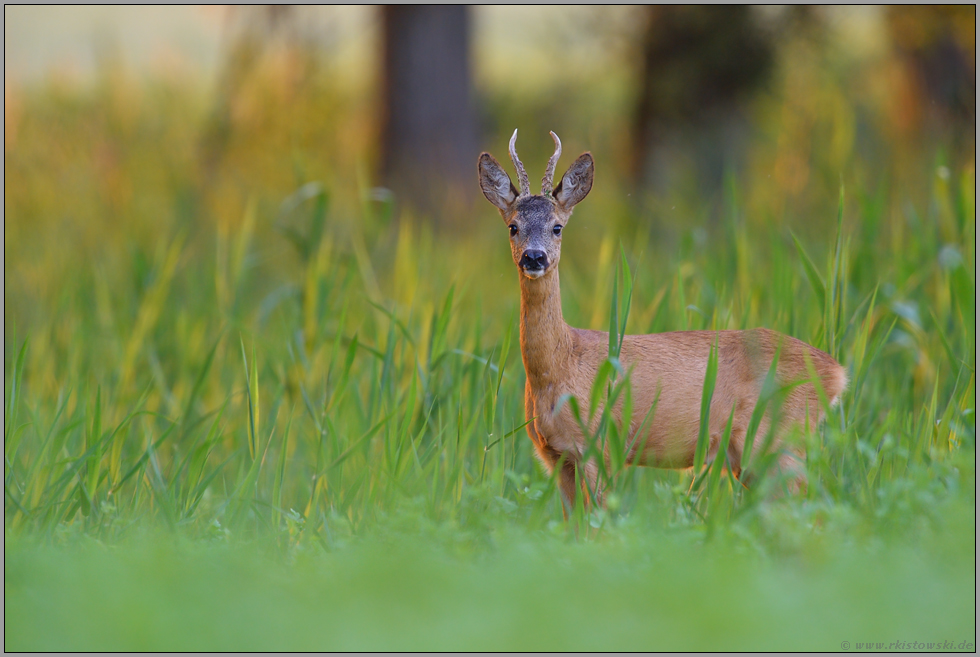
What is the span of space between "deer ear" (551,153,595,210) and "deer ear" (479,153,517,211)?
0.22 m

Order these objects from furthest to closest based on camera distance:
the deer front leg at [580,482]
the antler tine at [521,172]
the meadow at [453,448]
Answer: the antler tine at [521,172] → the deer front leg at [580,482] → the meadow at [453,448]

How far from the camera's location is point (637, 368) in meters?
4.22

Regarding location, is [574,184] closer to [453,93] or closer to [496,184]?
[496,184]

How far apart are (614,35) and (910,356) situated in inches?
343

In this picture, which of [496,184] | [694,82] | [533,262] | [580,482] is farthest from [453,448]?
Result: [694,82]

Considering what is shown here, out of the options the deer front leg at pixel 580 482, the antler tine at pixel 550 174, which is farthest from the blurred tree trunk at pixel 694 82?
the deer front leg at pixel 580 482

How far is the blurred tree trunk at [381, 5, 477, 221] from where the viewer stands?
36.6 feet

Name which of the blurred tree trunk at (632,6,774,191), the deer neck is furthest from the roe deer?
the blurred tree trunk at (632,6,774,191)

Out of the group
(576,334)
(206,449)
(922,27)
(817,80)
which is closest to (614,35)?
(817,80)

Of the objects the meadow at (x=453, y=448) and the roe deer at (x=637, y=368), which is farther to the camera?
the roe deer at (x=637, y=368)

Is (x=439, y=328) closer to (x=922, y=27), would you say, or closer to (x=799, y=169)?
(x=799, y=169)

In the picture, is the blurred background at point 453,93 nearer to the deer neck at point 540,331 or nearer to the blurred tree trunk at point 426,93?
the blurred tree trunk at point 426,93

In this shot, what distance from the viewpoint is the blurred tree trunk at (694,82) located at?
12203 millimetres

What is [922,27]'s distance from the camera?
9.66m
